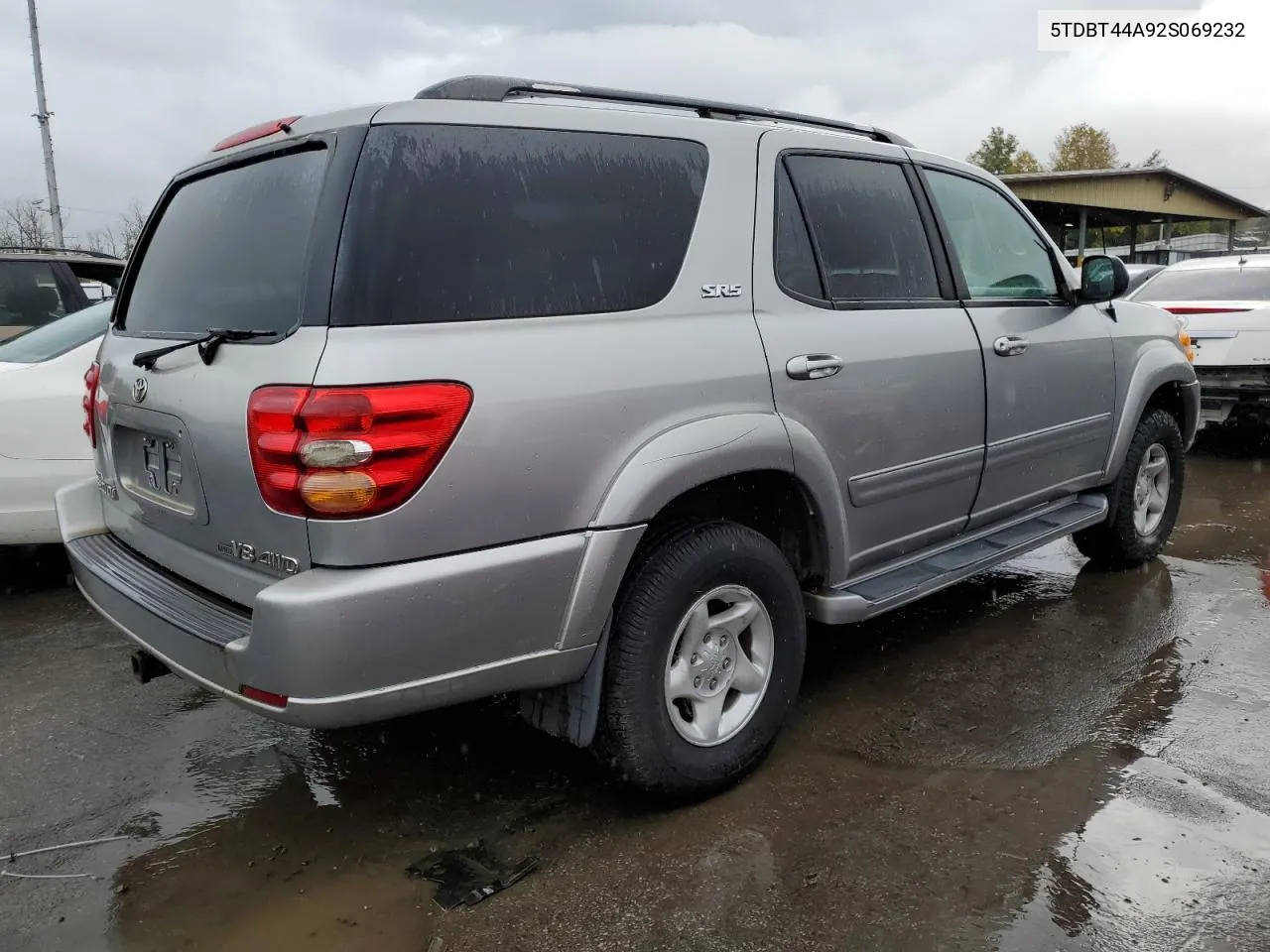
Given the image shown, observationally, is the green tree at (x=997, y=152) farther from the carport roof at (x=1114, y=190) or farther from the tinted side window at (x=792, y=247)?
the tinted side window at (x=792, y=247)

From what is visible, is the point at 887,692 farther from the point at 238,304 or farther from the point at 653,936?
the point at 238,304

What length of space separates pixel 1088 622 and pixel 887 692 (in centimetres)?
128

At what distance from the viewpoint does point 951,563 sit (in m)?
3.51

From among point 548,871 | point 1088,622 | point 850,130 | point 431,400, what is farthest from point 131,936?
point 1088,622

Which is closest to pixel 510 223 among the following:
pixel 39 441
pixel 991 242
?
pixel 991 242

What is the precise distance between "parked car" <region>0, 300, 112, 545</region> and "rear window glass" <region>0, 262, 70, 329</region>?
199 centimetres

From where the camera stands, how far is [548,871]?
98.8 inches

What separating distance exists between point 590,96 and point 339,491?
141cm

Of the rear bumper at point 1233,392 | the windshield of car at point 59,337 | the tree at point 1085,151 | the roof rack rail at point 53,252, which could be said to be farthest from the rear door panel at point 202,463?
the tree at point 1085,151

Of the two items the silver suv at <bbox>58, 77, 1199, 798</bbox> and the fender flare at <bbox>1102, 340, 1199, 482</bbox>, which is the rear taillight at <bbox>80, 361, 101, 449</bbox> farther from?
the fender flare at <bbox>1102, 340, 1199, 482</bbox>

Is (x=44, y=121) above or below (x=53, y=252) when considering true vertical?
above

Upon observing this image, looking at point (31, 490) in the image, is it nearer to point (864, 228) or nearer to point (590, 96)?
point (590, 96)

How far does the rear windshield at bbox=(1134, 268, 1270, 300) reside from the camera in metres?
8.08

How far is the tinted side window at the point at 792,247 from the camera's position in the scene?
2967 mm
